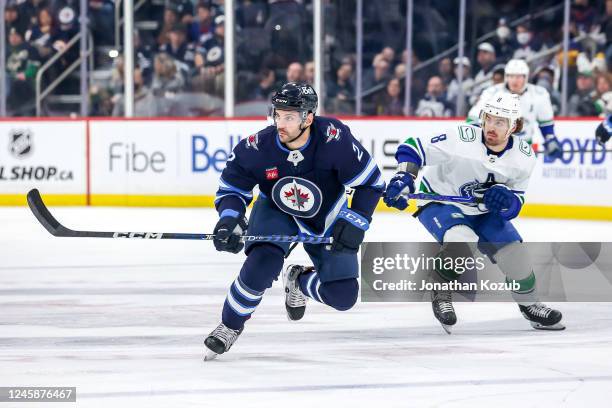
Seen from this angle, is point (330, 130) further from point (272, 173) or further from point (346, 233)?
point (346, 233)

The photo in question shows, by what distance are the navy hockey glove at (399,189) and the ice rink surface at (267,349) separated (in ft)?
1.69

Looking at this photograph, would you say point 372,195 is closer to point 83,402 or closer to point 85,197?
point 83,402

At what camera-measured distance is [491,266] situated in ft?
19.4

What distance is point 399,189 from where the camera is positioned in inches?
201

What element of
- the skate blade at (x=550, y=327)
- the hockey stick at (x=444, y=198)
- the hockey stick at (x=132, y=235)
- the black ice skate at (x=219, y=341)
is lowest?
the skate blade at (x=550, y=327)

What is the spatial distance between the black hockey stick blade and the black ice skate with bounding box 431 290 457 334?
1496 mm

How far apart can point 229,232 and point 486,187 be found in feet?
4.61

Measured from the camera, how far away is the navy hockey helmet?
173 inches

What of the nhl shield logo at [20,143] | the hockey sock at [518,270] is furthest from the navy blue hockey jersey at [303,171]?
the nhl shield logo at [20,143]

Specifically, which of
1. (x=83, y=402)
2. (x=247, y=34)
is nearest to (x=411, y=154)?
(x=83, y=402)

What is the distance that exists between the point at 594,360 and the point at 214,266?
3.36m

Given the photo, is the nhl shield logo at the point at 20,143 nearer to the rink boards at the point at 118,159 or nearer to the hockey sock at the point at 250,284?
the rink boards at the point at 118,159

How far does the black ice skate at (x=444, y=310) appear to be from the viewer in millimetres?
5094

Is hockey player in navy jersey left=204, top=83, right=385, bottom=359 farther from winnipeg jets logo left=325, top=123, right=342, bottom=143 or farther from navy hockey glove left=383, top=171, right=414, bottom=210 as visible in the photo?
navy hockey glove left=383, top=171, right=414, bottom=210
